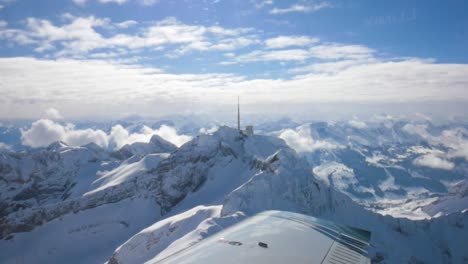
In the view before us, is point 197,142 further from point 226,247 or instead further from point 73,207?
point 226,247

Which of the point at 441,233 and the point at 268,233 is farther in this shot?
the point at 441,233

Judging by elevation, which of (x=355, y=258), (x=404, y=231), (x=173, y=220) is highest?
(x=355, y=258)

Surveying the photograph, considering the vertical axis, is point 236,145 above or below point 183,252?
below

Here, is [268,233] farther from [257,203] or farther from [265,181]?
[265,181]

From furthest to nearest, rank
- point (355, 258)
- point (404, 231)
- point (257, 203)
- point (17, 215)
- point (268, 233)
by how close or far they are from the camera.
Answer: point (17, 215) → point (404, 231) → point (257, 203) → point (268, 233) → point (355, 258)

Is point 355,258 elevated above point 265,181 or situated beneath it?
elevated above

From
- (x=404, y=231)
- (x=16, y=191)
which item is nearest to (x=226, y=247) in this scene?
(x=404, y=231)

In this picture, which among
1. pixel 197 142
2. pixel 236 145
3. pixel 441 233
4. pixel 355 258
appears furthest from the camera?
pixel 197 142

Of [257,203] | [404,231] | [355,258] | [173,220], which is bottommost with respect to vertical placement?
[404,231]

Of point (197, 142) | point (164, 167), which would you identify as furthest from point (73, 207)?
point (197, 142)
